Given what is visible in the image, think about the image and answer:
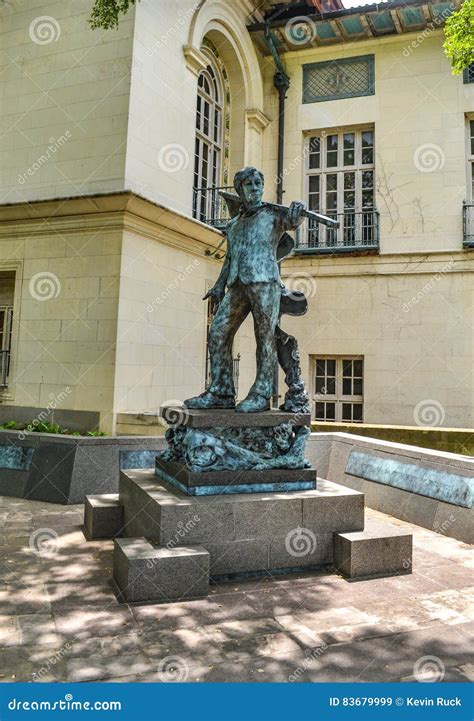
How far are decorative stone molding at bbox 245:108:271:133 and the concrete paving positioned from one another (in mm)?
12412

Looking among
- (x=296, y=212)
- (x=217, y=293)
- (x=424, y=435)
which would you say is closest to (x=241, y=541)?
(x=217, y=293)

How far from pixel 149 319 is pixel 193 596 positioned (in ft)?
21.8

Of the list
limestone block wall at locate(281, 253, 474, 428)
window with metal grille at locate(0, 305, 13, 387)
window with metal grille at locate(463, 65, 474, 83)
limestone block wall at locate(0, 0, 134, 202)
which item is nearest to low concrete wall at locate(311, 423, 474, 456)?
limestone block wall at locate(281, 253, 474, 428)

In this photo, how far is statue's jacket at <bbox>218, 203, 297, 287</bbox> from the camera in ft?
17.7

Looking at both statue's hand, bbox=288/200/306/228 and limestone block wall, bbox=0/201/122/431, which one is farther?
limestone block wall, bbox=0/201/122/431

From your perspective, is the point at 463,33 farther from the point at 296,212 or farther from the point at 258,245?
the point at 258,245

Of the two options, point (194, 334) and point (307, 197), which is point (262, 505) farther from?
point (307, 197)

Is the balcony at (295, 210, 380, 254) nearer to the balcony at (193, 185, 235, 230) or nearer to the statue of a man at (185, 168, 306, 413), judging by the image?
the balcony at (193, 185, 235, 230)

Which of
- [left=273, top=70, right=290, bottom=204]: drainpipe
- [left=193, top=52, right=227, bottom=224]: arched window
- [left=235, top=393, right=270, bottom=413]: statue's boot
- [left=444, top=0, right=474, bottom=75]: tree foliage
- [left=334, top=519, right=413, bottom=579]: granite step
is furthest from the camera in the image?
[left=273, top=70, right=290, bottom=204]: drainpipe

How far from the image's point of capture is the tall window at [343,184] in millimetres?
14398

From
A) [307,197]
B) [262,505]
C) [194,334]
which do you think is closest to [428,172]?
[307,197]

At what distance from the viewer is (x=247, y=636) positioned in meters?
3.46

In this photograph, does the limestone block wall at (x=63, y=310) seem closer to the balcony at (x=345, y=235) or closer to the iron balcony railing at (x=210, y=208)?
the iron balcony railing at (x=210, y=208)

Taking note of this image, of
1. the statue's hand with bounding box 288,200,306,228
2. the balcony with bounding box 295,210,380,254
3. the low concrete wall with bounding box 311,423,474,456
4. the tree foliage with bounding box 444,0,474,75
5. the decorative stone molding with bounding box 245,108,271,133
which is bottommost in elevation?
the low concrete wall with bounding box 311,423,474,456
